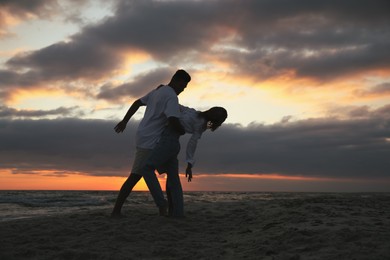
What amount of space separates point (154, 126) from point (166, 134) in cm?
22

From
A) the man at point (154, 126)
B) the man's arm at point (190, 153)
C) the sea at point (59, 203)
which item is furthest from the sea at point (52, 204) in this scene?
the man's arm at point (190, 153)

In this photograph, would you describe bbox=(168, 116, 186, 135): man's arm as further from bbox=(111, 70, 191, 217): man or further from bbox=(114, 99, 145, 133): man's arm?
bbox=(114, 99, 145, 133): man's arm

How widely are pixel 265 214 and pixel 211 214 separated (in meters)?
0.98

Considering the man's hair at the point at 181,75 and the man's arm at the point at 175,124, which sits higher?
the man's hair at the point at 181,75

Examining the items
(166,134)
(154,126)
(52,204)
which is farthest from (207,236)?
(52,204)

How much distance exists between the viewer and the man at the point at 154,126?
543 centimetres

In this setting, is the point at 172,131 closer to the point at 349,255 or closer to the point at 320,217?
the point at 320,217

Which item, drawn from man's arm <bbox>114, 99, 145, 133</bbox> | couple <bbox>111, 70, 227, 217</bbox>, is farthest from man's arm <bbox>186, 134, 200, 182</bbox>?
man's arm <bbox>114, 99, 145, 133</bbox>

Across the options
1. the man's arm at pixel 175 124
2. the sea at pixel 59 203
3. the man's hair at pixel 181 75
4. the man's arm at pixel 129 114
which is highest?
the man's hair at pixel 181 75

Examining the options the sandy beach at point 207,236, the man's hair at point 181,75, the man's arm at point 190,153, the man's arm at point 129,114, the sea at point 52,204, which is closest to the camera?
the sandy beach at point 207,236

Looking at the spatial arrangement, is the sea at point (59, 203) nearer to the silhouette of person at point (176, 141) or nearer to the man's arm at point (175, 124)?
the silhouette of person at point (176, 141)

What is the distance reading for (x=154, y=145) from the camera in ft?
18.1

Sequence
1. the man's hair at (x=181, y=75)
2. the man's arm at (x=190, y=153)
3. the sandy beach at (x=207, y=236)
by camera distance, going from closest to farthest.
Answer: the sandy beach at (x=207, y=236) < the man's arm at (x=190, y=153) < the man's hair at (x=181, y=75)

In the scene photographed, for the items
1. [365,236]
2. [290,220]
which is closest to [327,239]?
[365,236]
